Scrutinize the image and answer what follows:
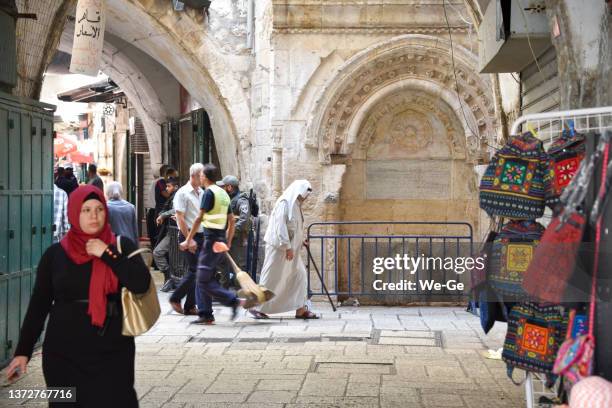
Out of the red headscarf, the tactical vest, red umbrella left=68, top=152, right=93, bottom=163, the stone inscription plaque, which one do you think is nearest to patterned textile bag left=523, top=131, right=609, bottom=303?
the red headscarf

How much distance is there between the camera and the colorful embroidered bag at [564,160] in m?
4.86

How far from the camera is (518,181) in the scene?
5.09m

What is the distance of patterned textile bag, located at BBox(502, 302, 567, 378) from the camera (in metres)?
4.86

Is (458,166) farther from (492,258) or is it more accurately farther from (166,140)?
(492,258)

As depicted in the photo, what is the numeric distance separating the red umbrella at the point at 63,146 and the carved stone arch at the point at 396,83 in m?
14.9

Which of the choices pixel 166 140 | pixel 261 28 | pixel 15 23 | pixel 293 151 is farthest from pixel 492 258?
pixel 166 140

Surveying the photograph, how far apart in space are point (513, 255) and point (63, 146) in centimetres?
2452

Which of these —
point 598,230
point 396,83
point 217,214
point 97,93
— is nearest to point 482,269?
point 598,230

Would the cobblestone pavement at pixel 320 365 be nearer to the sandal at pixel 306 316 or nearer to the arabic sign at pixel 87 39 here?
the sandal at pixel 306 316

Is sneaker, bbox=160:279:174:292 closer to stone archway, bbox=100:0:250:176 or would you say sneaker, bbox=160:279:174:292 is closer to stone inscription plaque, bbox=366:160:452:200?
stone archway, bbox=100:0:250:176

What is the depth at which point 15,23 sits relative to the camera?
787 centimetres

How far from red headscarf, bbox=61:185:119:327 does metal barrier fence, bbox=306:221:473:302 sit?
311 inches

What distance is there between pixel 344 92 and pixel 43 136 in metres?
6.33

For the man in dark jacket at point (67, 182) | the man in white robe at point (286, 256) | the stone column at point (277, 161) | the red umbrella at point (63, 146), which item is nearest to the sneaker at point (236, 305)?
the man in white robe at point (286, 256)
